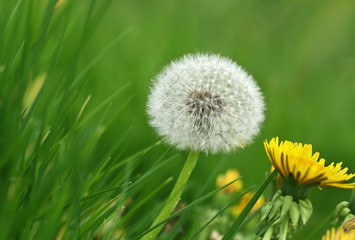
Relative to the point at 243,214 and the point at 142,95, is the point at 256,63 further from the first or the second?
the point at 243,214

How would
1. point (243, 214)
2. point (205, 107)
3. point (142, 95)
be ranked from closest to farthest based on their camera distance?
point (243, 214) → point (205, 107) → point (142, 95)

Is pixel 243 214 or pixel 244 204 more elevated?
pixel 244 204

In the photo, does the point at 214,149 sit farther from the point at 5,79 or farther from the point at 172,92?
the point at 5,79

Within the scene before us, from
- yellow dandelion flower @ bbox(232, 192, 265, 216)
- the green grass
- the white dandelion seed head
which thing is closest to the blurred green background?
the green grass

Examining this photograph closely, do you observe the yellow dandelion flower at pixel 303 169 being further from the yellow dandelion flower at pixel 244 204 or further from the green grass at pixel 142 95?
the yellow dandelion flower at pixel 244 204

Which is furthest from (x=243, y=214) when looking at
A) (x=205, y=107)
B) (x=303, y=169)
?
(x=205, y=107)

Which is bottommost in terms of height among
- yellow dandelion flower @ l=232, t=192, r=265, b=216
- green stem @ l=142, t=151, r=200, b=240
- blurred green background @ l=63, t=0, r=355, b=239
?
green stem @ l=142, t=151, r=200, b=240

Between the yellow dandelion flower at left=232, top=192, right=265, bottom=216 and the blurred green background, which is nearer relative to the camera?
the yellow dandelion flower at left=232, top=192, right=265, bottom=216

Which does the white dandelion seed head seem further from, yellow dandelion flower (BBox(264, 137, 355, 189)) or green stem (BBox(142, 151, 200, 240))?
yellow dandelion flower (BBox(264, 137, 355, 189))
